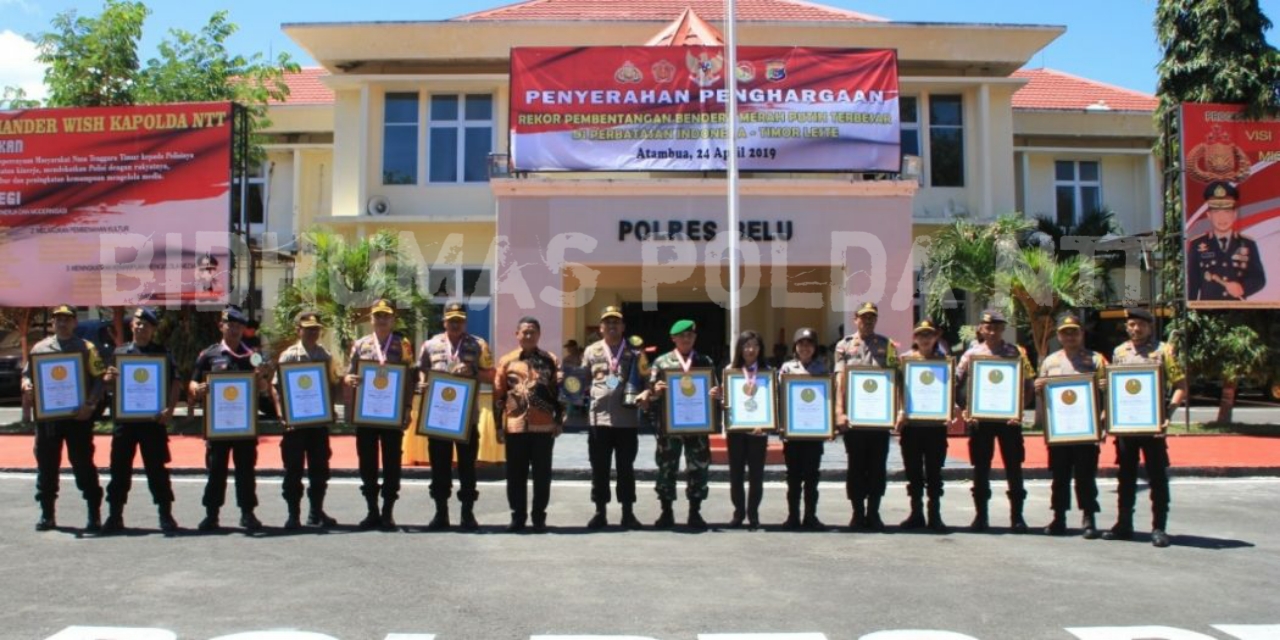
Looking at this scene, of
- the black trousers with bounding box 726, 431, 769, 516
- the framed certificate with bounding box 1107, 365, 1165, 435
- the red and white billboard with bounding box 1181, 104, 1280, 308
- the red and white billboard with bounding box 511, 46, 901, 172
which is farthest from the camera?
the red and white billboard with bounding box 511, 46, 901, 172

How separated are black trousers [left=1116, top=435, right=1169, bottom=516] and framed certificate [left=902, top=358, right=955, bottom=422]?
1357 mm

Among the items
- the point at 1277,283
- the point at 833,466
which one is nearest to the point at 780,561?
the point at 833,466

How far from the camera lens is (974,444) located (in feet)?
28.3

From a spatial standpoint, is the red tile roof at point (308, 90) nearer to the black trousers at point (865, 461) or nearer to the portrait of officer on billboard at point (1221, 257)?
the portrait of officer on billboard at point (1221, 257)

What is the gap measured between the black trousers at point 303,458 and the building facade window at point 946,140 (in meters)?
17.6

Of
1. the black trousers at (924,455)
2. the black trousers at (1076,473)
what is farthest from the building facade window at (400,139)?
the black trousers at (1076,473)

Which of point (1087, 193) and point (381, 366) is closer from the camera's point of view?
point (381, 366)

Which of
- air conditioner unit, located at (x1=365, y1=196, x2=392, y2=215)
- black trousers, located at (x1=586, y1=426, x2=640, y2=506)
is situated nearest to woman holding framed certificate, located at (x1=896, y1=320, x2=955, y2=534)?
black trousers, located at (x1=586, y1=426, x2=640, y2=506)

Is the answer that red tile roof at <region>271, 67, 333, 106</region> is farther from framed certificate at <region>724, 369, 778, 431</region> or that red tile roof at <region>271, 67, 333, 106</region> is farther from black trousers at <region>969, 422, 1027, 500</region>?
black trousers at <region>969, 422, 1027, 500</region>

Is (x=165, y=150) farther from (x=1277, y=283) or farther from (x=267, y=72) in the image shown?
(x=1277, y=283)

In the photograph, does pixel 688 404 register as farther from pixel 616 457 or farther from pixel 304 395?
pixel 304 395

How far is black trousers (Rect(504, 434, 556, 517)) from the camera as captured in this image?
8.55 m

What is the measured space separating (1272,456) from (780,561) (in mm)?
10561

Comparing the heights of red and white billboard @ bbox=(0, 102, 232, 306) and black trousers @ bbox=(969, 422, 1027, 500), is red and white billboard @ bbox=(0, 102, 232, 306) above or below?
above
